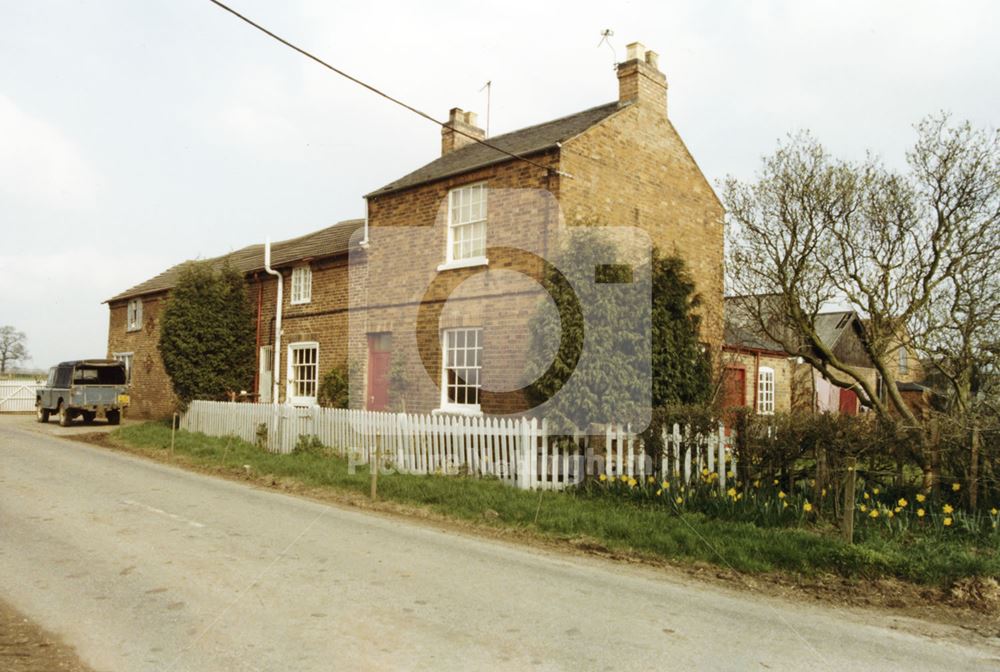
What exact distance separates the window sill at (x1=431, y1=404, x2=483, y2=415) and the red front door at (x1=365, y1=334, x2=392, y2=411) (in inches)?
88.1

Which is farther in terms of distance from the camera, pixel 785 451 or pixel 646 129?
pixel 646 129

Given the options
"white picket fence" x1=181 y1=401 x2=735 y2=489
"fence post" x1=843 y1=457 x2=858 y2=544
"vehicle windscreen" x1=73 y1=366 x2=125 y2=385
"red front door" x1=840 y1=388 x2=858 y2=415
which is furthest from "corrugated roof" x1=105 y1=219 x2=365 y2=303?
"red front door" x1=840 y1=388 x2=858 y2=415

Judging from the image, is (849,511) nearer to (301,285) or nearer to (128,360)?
(301,285)

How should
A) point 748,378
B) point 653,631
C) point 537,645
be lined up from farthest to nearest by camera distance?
point 748,378, point 653,631, point 537,645

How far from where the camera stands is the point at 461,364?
617 inches

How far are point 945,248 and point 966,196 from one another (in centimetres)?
94

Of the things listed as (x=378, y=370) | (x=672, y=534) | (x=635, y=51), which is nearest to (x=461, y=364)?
(x=378, y=370)

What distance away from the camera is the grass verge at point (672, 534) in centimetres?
695

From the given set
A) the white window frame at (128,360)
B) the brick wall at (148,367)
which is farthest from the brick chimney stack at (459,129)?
the white window frame at (128,360)

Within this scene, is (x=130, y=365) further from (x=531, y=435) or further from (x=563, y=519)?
(x=563, y=519)

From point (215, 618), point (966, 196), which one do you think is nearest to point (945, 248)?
point (966, 196)

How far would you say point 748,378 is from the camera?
76.9 feet

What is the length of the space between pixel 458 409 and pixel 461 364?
100 centimetres

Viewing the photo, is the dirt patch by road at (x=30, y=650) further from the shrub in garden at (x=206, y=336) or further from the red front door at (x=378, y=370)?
the shrub in garden at (x=206, y=336)
